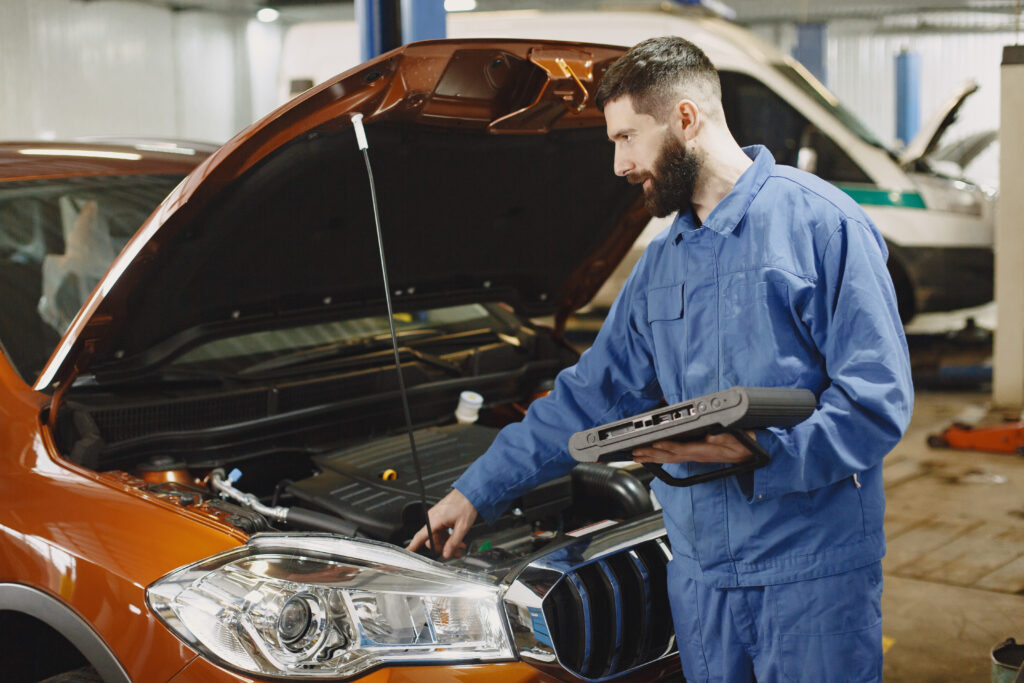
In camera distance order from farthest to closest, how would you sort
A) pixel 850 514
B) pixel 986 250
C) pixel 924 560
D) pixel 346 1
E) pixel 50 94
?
pixel 346 1
pixel 50 94
pixel 986 250
pixel 924 560
pixel 850 514

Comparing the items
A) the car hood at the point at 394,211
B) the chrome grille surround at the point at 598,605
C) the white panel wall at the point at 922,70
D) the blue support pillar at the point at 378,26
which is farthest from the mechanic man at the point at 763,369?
the white panel wall at the point at 922,70

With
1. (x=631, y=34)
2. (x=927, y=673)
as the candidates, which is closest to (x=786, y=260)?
(x=927, y=673)

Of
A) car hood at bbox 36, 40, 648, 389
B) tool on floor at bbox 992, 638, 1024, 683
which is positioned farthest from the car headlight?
tool on floor at bbox 992, 638, 1024, 683

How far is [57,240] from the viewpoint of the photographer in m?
2.34

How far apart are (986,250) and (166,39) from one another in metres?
11.8

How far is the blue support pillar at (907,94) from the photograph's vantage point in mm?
14055

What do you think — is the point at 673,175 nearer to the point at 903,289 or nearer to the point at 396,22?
the point at 396,22

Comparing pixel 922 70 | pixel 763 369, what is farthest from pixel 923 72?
pixel 763 369

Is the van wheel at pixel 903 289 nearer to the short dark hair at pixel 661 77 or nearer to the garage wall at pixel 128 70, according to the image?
the short dark hair at pixel 661 77

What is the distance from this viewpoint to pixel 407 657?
1387 millimetres

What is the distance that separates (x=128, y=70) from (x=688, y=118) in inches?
532

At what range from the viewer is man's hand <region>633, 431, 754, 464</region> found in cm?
125

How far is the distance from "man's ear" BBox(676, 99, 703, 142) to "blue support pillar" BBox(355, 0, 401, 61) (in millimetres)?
2772

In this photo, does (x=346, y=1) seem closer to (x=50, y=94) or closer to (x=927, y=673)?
(x=50, y=94)
